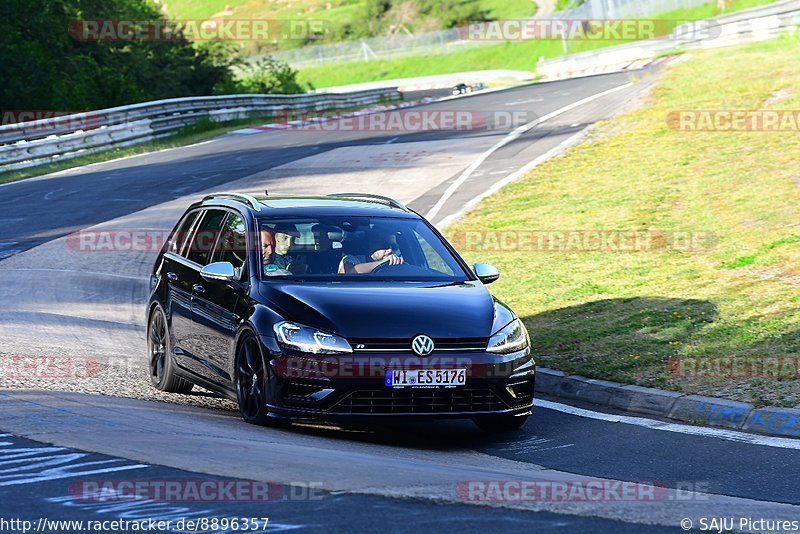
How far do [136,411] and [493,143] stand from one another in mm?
22345

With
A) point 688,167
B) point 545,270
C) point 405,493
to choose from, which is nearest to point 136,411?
point 405,493

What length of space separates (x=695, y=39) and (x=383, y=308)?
5337 cm

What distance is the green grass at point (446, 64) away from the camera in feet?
289

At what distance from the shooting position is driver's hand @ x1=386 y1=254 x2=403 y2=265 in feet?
30.8

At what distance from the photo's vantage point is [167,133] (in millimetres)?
37312

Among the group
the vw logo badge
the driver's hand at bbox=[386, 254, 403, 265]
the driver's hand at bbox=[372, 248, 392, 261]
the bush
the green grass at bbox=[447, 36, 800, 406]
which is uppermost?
the driver's hand at bbox=[372, 248, 392, 261]

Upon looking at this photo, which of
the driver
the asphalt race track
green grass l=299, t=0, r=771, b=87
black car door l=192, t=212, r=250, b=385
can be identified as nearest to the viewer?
the asphalt race track

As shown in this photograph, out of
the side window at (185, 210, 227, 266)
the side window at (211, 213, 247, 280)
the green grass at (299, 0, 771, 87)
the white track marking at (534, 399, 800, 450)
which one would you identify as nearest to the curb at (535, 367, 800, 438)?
the white track marking at (534, 399, 800, 450)

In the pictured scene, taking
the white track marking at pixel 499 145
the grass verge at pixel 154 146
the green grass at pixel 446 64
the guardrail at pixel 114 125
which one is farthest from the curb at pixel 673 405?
the green grass at pixel 446 64

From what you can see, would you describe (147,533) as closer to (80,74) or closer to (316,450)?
(316,450)

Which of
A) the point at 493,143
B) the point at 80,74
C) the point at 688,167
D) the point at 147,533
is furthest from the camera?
the point at 80,74

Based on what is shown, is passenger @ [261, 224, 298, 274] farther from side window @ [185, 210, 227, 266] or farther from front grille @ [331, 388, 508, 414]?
front grille @ [331, 388, 508, 414]

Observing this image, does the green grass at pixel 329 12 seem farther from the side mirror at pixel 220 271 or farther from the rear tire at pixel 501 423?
the rear tire at pixel 501 423

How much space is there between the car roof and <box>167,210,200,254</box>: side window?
10.9 inches
